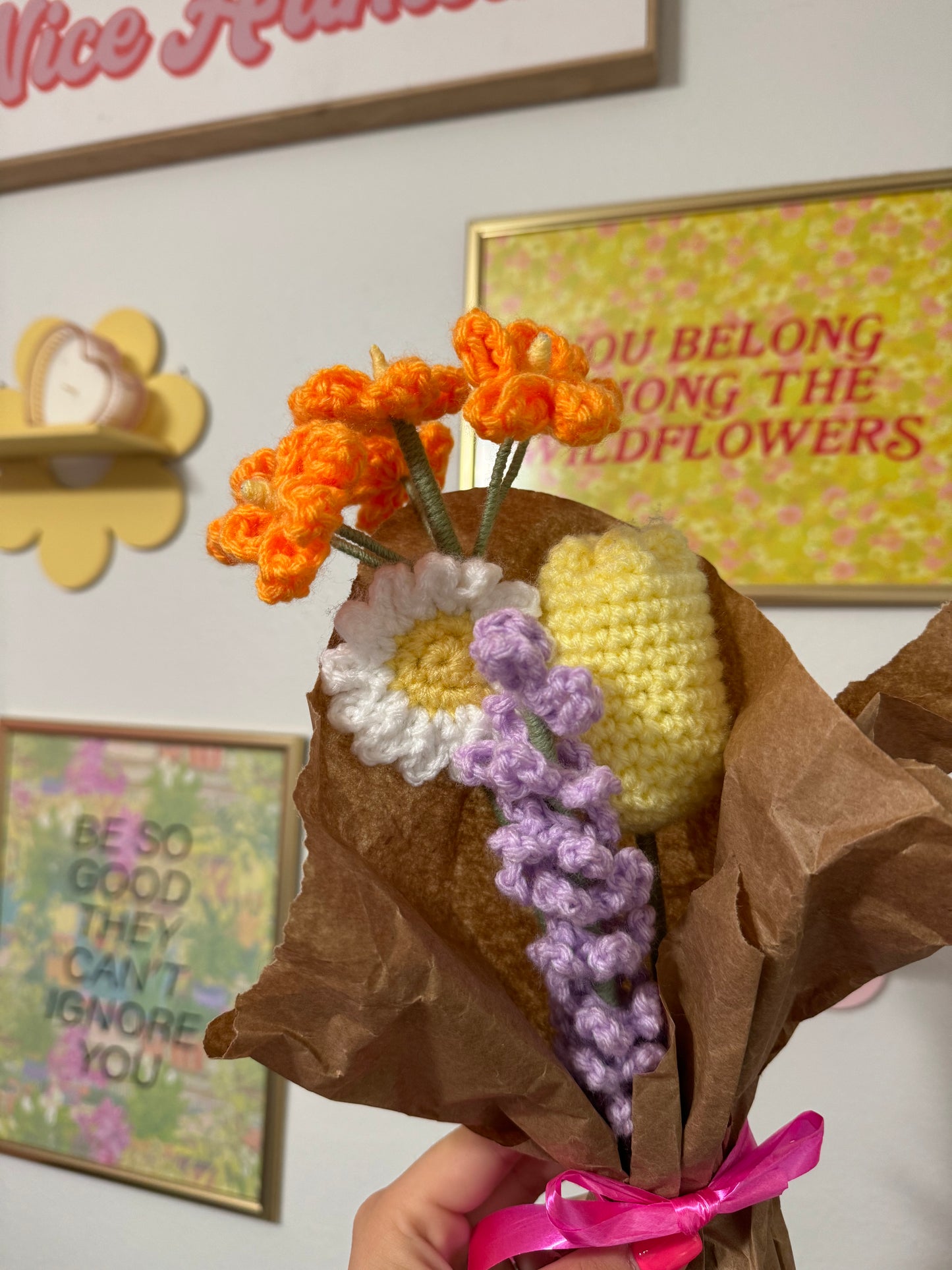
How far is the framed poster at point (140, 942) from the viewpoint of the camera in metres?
0.96

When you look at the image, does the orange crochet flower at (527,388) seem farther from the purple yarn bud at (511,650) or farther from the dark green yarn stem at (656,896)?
the dark green yarn stem at (656,896)

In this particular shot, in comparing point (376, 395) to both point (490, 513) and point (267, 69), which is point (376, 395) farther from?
point (267, 69)

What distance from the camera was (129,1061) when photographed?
1.01 m

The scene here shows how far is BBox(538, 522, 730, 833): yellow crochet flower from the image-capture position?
350 millimetres

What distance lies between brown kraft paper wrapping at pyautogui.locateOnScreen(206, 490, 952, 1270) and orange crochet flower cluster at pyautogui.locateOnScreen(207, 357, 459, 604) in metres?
0.06

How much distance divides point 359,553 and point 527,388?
0.10 meters

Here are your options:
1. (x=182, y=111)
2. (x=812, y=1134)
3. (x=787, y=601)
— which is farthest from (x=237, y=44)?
(x=812, y=1134)

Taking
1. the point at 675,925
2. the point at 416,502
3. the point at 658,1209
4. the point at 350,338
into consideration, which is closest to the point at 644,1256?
the point at 658,1209

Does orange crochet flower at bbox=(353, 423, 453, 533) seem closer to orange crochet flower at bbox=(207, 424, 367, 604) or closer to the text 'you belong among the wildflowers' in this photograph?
orange crochet flower at bbox=(207, 424, 367, 604)

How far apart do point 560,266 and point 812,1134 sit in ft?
2.53

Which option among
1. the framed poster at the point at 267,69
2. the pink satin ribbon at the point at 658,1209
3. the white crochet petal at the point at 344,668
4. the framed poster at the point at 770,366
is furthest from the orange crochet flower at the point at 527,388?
the framed poster at the point at 267,69

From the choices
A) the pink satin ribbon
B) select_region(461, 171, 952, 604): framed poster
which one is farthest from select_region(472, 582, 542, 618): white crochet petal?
select_region(461, 171, 952, 604): framed poster

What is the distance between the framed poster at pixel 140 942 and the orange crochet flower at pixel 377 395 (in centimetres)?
65

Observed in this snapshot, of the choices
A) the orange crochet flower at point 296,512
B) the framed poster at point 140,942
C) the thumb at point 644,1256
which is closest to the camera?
the orange crochet flower at point 296,512
